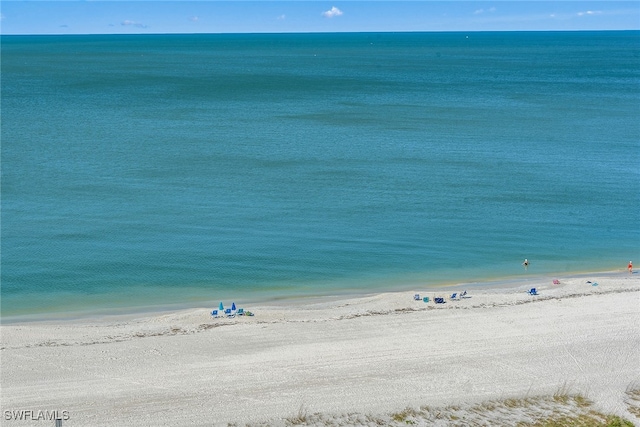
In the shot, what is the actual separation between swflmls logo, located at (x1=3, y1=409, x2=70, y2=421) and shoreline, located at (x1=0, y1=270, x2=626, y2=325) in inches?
334

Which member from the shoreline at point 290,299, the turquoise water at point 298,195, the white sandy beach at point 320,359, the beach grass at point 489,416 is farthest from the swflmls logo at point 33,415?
the turquoise water at point 298,195

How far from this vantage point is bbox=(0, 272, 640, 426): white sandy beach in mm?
19812

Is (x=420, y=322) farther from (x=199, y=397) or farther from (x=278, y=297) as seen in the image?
(x=199, y=397)

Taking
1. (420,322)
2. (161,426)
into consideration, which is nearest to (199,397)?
(161,426)

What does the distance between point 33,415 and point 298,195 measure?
2538 cm

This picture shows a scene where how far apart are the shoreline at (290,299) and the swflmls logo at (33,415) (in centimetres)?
847

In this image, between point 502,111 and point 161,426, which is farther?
point 502,111

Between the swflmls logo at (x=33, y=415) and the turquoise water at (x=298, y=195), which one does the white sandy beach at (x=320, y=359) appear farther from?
the turquoise water at (x=298, y=195)

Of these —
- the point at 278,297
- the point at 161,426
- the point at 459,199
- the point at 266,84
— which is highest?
the point at 266,84

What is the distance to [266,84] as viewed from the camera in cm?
10288

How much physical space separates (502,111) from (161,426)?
6241cm

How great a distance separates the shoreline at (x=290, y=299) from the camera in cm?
2789

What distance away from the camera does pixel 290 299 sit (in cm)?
2977

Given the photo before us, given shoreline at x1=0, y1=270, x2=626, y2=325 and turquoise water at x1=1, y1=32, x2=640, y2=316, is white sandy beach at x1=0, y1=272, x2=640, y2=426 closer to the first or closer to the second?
shoreline at x1=0, y1=270, x2=626, y2=325
